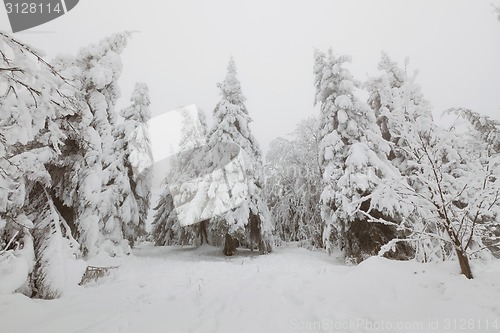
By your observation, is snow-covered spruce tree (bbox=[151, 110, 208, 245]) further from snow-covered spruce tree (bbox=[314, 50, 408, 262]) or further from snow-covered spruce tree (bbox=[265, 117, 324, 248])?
snow-covered spruce tree (bbox=[314, 50, 408, 262])

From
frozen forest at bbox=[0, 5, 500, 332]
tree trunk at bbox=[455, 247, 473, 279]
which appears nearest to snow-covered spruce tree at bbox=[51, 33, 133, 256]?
frozen forest at bbox=[0, 5, 500, 332]

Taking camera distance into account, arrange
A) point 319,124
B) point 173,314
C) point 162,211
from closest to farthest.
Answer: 1. point 173,314
2. point 319,124
3. point 162,211

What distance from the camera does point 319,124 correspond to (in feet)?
50.5

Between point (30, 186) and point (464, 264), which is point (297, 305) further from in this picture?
point (30, 186)

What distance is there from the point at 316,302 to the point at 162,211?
16742 millimetres

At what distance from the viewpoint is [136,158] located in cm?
1661

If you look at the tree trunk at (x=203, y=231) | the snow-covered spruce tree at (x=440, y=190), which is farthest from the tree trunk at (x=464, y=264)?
the tree trunk at (x=203, y=231)

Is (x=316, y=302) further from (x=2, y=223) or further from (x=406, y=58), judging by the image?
(x=2, y=223)

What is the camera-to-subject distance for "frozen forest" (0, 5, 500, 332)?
4621mm

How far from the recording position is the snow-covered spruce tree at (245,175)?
50.4 feet

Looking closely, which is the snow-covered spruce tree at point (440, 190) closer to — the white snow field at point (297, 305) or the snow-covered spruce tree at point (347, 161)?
the white snow field at point (297, 305)

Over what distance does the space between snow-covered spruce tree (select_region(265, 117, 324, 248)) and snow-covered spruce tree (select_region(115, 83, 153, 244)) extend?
9254 millimetres

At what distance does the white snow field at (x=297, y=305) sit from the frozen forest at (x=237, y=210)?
0.03 m

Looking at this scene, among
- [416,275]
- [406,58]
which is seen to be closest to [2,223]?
[416,275]
